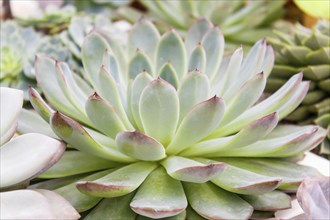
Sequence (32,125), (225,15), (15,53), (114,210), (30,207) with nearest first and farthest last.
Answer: (30,207) < (114,210) < (32,125) < (15,53) < (225,15)

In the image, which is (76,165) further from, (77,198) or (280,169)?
(280,169)

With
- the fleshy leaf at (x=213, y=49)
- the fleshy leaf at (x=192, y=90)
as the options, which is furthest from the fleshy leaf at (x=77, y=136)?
the fleshy leaf at (x=213, y=49)

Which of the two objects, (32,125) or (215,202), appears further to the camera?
(32,125)

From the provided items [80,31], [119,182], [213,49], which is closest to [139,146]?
[119,182]

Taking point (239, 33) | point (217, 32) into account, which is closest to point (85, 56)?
point (217, 32)

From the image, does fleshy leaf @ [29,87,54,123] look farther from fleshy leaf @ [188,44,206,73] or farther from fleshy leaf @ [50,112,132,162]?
fleshy leaf @ [188,44,206,73]

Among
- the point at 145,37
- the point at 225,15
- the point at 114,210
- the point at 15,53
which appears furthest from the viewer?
the point at 225,15

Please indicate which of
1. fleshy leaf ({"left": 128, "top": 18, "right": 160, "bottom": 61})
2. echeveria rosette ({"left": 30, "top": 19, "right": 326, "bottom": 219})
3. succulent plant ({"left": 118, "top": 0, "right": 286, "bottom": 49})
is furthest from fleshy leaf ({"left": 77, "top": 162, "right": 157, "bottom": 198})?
succulent plant ({"left": 118, "top": 0, "right": 286, "bottom": 49})
